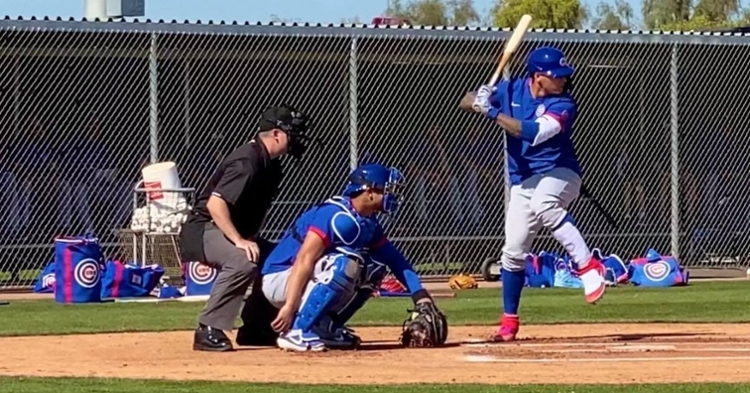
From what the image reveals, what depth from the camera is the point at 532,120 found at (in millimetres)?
9539

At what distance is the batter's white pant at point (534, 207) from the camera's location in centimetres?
967

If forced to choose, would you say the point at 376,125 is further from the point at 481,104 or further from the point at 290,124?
the point at 290,124

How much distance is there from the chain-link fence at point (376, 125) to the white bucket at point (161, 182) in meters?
0.65

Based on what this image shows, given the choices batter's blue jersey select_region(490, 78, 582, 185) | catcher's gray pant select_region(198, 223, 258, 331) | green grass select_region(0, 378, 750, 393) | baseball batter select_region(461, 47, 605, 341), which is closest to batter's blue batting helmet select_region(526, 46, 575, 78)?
baseball batter select_region(461, 47, 605, 341)

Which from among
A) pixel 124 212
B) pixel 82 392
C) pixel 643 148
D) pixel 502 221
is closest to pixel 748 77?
pixel 643 148

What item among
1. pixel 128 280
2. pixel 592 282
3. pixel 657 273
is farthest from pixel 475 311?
pixel 657 273

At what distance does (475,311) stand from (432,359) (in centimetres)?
384

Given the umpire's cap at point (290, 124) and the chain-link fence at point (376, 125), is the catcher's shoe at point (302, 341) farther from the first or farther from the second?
the chain-link fence at point (376, 125)

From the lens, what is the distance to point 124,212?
16.8m

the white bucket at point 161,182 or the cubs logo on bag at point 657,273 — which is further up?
the white bucket at point 161,182

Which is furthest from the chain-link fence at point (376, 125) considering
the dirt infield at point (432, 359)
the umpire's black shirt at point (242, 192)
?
the umpire's black shirt at point (242, 192)

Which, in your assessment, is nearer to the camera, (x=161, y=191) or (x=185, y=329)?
(x=185, y=329)

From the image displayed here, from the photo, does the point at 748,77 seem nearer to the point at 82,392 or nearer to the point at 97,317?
the point at 97,317

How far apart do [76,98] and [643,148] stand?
6.53 meters
